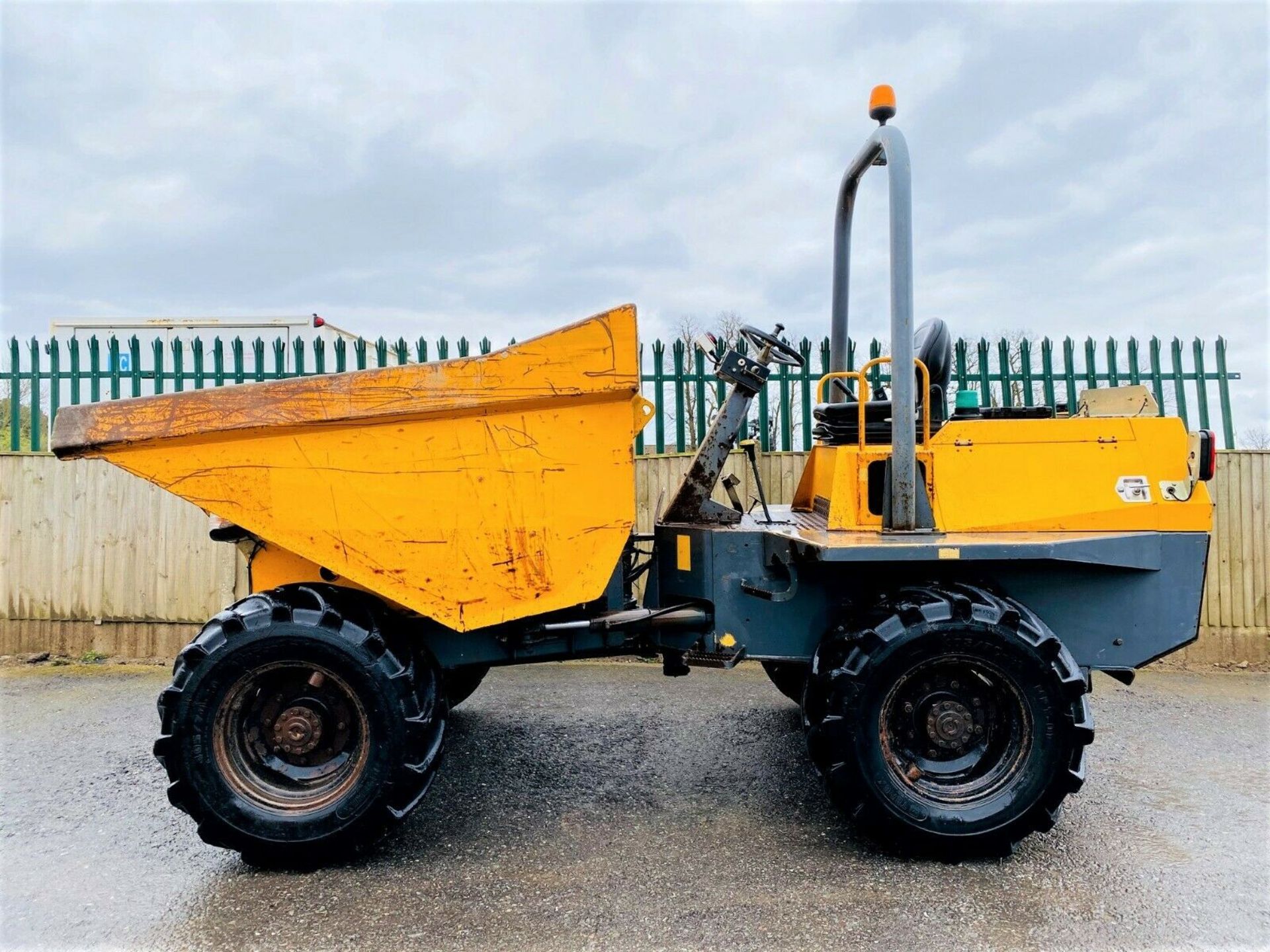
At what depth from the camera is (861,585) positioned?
12.0 feet

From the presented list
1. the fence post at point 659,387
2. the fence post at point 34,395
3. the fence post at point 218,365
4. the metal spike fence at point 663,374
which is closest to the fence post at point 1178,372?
the metal spike fence at point 663,374

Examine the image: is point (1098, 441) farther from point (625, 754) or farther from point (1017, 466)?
point (625, 754)

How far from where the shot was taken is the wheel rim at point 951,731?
3266mm

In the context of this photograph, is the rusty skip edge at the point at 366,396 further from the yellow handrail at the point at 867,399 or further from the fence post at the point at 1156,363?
the fence post at the point at 1156,363

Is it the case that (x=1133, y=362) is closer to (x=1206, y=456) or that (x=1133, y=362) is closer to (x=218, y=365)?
(x=1206, y=456)

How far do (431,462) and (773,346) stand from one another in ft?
5.79

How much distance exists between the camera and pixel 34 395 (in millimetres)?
7074

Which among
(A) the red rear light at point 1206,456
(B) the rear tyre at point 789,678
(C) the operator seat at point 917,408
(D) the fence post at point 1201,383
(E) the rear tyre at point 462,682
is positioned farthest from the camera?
(D) the fence post at point 1201,383

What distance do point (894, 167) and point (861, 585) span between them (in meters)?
1.81

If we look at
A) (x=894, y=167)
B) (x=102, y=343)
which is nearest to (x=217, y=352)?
(x=102, y=343)

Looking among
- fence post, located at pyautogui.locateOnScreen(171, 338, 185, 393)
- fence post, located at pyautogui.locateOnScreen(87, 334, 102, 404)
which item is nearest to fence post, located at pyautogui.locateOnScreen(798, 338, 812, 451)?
fence post, located at pyautogui.locateOnScreen(171, 338, 185, 393)

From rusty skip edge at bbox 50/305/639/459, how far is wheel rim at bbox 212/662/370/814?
0.98 m

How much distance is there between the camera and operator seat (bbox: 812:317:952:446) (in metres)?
3.90

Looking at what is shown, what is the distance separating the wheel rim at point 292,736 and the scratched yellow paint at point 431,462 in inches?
18.8
